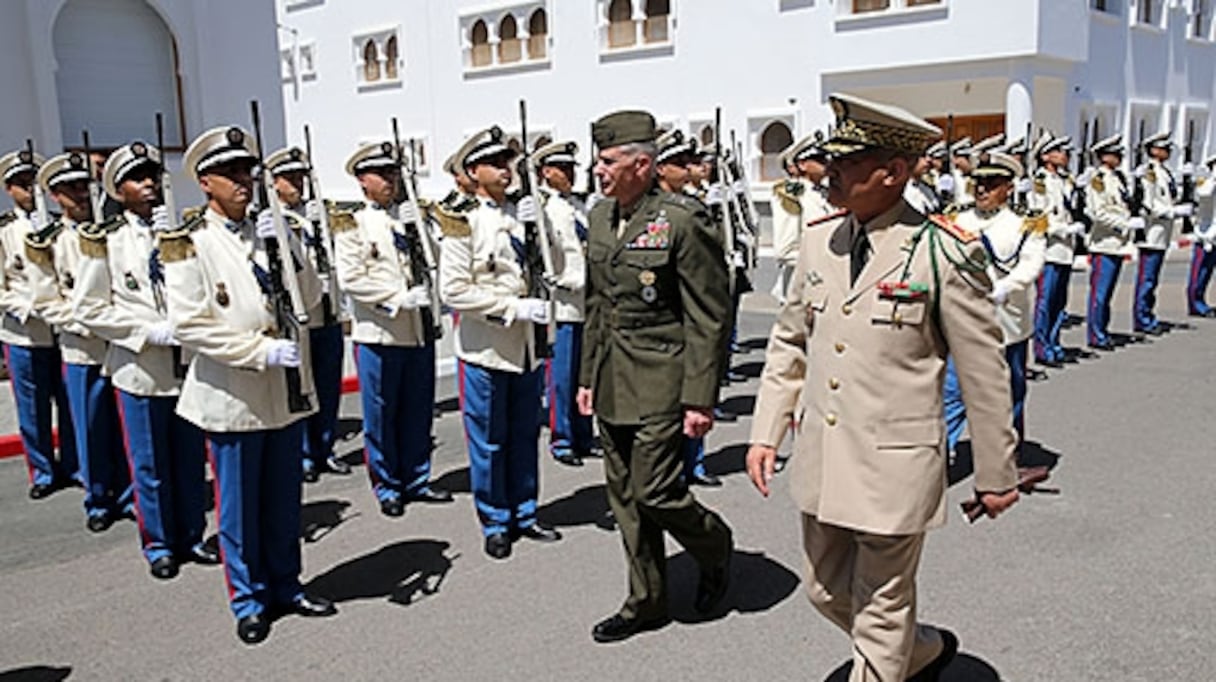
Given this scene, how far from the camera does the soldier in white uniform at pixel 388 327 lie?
240 inches

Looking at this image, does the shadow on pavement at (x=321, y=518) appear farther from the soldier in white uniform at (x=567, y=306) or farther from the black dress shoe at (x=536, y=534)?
the soldier in white uniform at (x=567, y=306)

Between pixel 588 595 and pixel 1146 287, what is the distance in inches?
345

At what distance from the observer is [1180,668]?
3.92m

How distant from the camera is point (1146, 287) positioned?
11164 millimetres

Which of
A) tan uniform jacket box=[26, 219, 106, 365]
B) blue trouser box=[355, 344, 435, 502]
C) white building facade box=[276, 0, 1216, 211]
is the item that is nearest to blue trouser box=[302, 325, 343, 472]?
blue trouser box=[355, 344, 435, 502]

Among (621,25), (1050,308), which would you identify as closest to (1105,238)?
(1050,308)

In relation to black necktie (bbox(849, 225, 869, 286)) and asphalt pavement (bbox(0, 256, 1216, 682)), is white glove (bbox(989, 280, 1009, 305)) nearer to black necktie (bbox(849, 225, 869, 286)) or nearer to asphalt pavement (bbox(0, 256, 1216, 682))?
asphalt pavement (bbox(0, 256, 1216, 682))

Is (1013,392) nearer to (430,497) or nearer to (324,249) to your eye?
(430,497)

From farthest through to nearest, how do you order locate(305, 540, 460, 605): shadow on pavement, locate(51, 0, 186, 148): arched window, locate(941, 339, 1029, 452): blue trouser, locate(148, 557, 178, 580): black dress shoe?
locate(51, 0, 186, 148): arched window < locate(941, 339, 1029, 452): blue trouser < locate(148, 557, 178, 580): black dress shoe < locate(305, 540, 460, 605): shadow on pavement

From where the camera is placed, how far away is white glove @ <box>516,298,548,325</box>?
5215 millimetres

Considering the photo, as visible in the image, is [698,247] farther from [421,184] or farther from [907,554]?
[421,184]

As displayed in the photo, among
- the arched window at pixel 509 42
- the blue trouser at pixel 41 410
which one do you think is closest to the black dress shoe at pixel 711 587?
the blue trouser at pixel 41 410

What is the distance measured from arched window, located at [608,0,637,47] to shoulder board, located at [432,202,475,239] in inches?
841

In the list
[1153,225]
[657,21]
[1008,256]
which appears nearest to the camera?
[1008,256]
